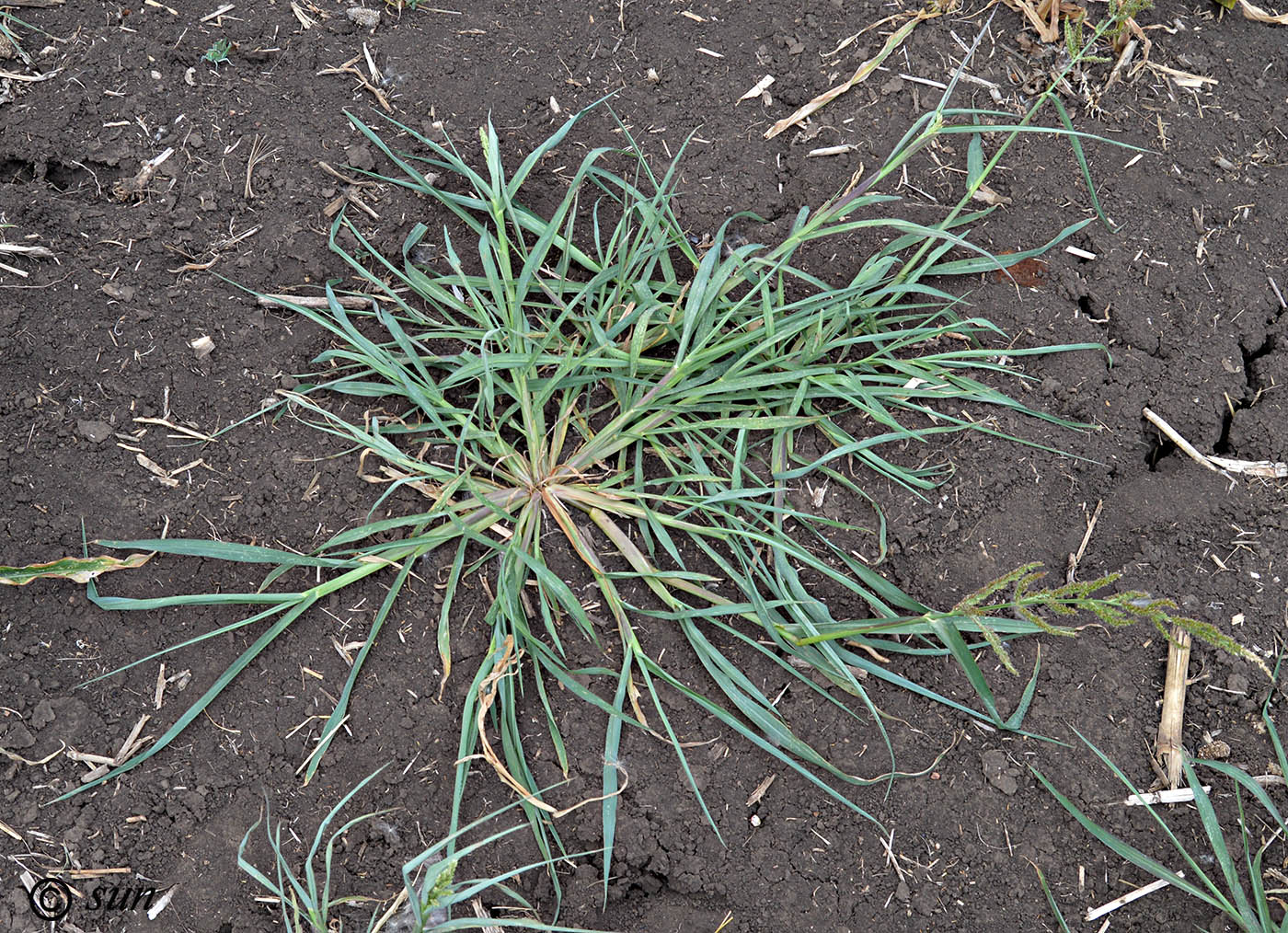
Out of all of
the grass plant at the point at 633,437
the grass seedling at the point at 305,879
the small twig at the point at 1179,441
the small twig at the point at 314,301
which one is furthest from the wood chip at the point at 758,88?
the grass seedling at the point at 305,879

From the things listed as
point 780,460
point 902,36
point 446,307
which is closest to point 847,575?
point 780,460

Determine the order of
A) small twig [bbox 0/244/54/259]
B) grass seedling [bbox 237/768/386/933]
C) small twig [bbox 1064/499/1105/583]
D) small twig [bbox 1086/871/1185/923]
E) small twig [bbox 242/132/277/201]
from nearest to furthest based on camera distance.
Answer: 1. grass seedling [bbox 237/768/386/933]
2. small twig [bbox 1086/871/1185/923]
3. small twig [bbox 1064/499/1105/583]
4. small twig [bbox 0/244/54/259]
5. small twig [bbox 242/132/277/201]

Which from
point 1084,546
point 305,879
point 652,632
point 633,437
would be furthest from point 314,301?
point 1084,546

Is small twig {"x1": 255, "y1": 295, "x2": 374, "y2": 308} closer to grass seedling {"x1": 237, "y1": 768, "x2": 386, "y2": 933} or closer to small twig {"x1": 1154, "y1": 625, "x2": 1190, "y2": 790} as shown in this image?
grass seedling {"x1": 237, "y1": 768, "x2": 386, "y2": 933}

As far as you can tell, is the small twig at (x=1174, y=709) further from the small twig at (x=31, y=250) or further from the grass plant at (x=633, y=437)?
the small twig at (x=31, y=250)

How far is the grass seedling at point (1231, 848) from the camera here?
5.01ft

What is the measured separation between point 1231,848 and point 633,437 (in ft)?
4.24

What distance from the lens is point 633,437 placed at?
184 cm

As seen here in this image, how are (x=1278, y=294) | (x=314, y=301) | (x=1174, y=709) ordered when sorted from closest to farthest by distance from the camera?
(x=1174, y=709) < (x=314, y=301) < (x=1278, y=294)

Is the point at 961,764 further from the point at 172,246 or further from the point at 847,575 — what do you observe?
the point at 172,246

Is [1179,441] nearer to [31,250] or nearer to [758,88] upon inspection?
[758,88]

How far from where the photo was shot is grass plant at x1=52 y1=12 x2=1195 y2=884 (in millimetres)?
1660

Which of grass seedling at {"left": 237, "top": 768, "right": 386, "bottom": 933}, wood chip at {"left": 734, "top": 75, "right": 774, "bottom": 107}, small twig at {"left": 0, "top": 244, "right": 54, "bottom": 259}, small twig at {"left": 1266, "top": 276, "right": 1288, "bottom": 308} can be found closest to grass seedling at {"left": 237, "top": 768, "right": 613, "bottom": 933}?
grass seedling at {"left": 237, "top": 768, "right": 386, "bottom": 933}

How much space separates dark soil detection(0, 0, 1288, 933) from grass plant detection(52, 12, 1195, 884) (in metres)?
0.06
